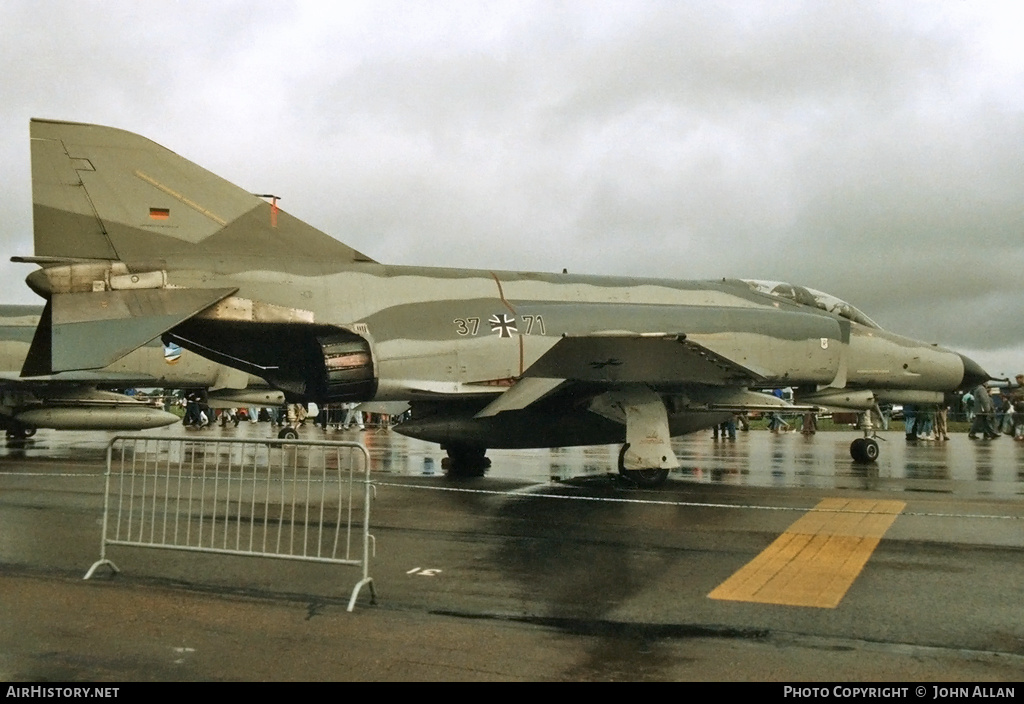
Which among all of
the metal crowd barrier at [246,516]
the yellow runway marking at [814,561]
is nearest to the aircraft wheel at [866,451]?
the yellow runway marking at [814,561]

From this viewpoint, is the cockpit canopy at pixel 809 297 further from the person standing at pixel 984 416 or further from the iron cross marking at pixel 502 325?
the person standing at pixel 984 416

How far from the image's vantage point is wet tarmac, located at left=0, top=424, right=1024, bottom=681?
3.95 m

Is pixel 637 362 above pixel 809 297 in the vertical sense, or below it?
below

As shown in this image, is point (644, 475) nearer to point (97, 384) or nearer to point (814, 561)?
point (814, 561)

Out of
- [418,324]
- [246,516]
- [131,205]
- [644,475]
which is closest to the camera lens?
[246,516]

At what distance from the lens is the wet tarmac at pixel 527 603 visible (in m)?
3.95

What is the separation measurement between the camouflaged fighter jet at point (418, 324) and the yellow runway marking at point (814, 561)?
113 inches

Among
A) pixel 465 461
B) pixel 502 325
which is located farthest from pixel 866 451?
pixel 502 325

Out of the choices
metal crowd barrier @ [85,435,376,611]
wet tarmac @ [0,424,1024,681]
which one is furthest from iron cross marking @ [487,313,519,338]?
metal crowd barrier @ [85,435,376,611]

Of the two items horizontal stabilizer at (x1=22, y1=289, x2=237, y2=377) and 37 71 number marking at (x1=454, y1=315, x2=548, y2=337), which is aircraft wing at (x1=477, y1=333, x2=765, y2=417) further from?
horizontal stabilizer at (x1=22, y1=289, x2=237, y2=377)

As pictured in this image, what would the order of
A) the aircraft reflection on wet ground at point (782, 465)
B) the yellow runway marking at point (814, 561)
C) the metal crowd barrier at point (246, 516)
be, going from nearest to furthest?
the yellow runway marking at point (814, 561)
the metal crowd barrier at point (246, 516)
the aircraft reflection on wet ground at point (782, 465)

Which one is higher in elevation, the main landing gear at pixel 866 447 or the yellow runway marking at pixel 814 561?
the main landing gear at pixel 866 447

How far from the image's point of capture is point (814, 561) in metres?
6.45

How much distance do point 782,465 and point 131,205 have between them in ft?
41.8
